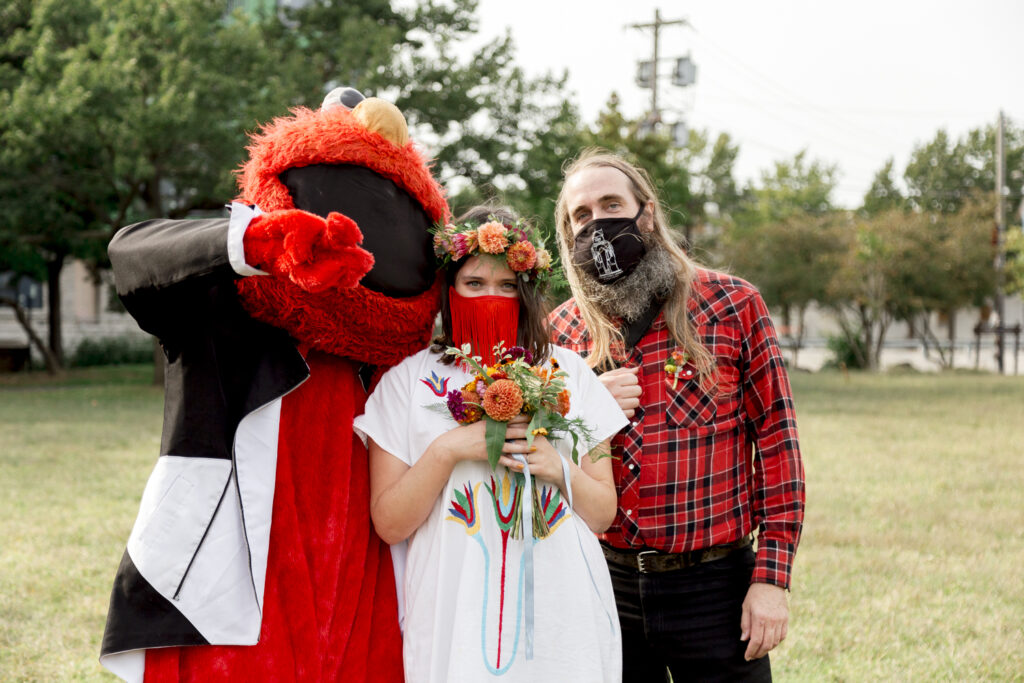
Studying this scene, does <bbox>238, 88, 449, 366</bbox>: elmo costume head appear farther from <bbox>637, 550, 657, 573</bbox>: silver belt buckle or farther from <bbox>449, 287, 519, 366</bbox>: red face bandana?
<bbox>637, 550, 657, 573</bbox>: silver belt buckle

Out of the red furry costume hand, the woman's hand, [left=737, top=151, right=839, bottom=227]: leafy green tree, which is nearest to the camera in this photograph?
the red furry costume hand

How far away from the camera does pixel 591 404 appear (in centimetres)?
243

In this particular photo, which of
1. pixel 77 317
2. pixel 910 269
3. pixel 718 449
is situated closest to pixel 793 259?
pixel 910 269

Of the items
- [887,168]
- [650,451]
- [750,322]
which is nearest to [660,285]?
[750,322]

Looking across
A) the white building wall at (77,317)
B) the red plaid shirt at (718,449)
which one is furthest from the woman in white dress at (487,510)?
the white building wall at (77,317)

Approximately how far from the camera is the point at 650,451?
8.83ft

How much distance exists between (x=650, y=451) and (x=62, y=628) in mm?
4070

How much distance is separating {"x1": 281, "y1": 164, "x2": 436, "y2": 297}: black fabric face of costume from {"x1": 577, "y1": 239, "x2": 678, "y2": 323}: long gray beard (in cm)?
78

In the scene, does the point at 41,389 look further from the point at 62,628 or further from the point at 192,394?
the point at 192,394

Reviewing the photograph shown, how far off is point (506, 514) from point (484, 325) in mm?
516

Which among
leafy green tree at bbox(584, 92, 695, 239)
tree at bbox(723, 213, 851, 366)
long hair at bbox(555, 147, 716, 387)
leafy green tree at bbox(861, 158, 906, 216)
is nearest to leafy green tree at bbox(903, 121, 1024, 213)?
leafy green tree at bbox(861, 158, 906, 216)

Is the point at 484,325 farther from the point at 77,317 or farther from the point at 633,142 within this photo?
the point at 77,317

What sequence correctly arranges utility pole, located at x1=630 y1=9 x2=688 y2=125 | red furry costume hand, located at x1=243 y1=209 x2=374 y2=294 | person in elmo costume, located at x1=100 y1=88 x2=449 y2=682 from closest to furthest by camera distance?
1. red furry costume hand, located at x1=243 y1=209 x2=374 y2=294
2. person in elmo costume, located at x1=100 y1=88 x2=449 y2=682
3. utility pole, located at x1=630 y1=9 x2=688 y2=125

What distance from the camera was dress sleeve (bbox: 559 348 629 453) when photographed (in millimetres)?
2383
